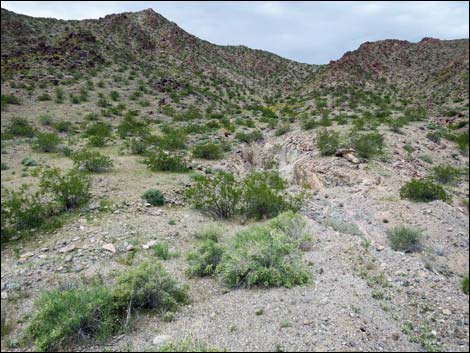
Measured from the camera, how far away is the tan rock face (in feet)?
35.0

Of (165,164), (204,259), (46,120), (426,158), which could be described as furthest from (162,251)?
(426,158)

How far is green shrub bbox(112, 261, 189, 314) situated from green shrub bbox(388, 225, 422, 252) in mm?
4118

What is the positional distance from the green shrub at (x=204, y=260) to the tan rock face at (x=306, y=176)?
569 centimetres

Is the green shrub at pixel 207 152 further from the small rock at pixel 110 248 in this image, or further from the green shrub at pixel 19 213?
the small rock at pixel 110 248

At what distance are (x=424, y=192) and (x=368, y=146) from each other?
3.81 metres

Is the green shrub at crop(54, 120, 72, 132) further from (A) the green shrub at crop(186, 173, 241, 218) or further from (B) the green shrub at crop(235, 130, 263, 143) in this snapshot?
(B) the green shrub at crop(235, 130, 263, 143)

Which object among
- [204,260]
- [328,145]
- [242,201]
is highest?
[328,145]

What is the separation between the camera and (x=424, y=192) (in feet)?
25.2

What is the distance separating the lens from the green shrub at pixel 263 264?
4.82 metres

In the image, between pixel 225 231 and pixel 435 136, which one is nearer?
pixel 225 231

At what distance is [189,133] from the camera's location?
16641 millimetres

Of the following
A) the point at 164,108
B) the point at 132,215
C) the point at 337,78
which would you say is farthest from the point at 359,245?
the point at 337,78

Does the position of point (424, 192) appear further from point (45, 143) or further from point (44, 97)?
point (44, 97)

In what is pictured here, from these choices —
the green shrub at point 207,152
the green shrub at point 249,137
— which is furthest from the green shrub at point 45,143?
the green shrub at point 249,137
